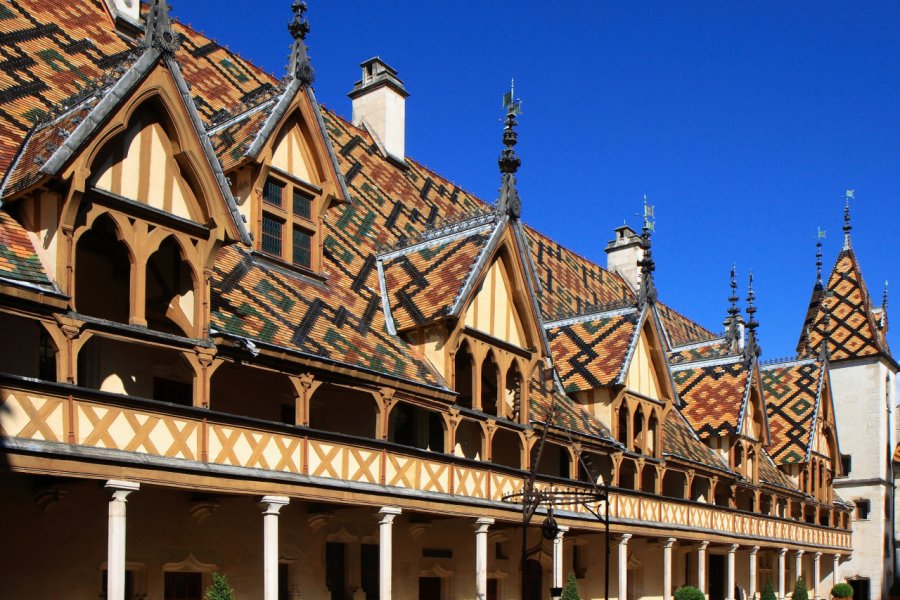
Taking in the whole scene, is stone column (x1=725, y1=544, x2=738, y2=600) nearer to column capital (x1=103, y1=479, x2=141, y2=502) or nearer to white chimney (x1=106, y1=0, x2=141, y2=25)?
white chimney (x1=106, y1=0, x2=141, y2=25)

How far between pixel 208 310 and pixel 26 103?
15.8 ft

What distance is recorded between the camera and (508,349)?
24.4 metres

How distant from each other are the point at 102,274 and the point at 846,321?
4860 centimetres

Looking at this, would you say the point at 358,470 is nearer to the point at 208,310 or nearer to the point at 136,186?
the point at 208,310

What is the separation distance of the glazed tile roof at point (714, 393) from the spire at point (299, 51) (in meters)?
22.0

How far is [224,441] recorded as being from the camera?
16.4 meters

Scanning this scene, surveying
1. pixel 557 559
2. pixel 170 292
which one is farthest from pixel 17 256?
pixel 557 559

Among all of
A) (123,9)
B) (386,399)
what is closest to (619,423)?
(386,399)

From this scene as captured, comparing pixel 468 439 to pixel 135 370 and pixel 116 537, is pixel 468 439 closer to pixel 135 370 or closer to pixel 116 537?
pixel 135 370

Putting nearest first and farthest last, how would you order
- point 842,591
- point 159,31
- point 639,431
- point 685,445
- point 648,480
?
point 159,31 < point 639,431 < point 648,480 < point 685,445 < point 842,591

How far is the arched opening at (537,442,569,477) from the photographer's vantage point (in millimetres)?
28234

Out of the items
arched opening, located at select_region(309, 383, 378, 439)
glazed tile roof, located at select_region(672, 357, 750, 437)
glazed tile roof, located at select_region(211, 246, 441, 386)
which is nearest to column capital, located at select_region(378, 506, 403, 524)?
arched opening, located at select_region(309, 383, 378, 439)

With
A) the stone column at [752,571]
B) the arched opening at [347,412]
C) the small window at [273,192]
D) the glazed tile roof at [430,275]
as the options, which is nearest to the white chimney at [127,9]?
the small window at [273,192]

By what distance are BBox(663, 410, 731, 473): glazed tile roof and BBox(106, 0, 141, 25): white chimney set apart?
18934 millimetres
